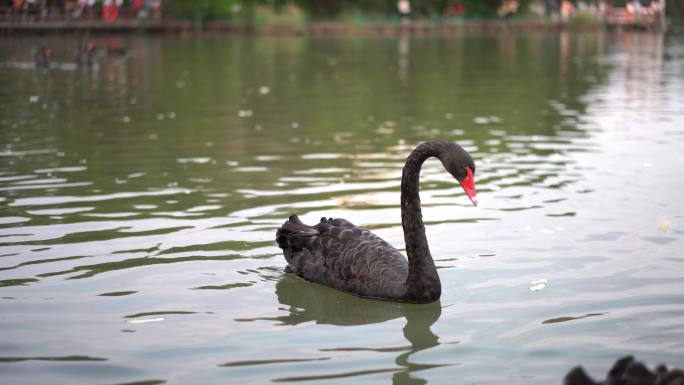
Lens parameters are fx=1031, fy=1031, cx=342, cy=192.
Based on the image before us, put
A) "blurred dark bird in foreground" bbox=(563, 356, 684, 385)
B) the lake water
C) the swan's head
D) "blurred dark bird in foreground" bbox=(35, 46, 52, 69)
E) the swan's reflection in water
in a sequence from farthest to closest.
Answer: "blurred dark bird in foreground" bbox=(35, 46, 52, 69) → the swan's head → the swan's reflection in water → the lake water → "blurred dark bird in foreground" bbox=(563, 356, 684, 385)

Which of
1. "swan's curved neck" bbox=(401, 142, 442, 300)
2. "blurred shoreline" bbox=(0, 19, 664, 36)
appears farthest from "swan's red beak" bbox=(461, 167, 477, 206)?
"blurred shoreline" bbox=(0, 19, 664, 36)

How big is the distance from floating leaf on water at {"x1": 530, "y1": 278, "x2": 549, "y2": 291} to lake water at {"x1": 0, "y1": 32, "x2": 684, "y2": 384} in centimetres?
5

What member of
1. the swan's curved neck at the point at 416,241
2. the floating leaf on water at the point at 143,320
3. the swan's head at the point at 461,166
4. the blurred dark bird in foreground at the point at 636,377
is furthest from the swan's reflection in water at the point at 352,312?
the blurred dark bird in foreground at the point at 636,377

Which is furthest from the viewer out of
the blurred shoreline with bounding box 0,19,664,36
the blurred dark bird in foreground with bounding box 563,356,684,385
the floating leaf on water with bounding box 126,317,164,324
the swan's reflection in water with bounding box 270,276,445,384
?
the blurred shoreline with bounding box 0,19,664,36

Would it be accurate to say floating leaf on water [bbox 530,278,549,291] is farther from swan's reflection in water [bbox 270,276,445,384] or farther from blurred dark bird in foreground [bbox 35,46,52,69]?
blurred dark bird in foreground [bbox 35,46,52,69]

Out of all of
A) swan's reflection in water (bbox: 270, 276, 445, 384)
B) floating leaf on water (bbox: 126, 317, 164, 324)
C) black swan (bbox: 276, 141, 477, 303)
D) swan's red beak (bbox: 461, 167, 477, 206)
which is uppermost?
swan's red beak (bbox: 461, 167, 477, 206)

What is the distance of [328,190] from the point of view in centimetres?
942

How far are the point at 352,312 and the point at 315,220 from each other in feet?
7.57

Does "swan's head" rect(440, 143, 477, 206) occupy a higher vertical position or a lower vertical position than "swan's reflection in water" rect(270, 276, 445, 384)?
higher

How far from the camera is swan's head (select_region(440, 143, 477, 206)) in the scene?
557 cm

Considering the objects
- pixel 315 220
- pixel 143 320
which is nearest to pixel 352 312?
pixel 143 320

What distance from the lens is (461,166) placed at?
5586 millimetres

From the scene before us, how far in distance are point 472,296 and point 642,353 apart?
1.27 metres

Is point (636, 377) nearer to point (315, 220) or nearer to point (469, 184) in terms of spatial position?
point (469, 184)
